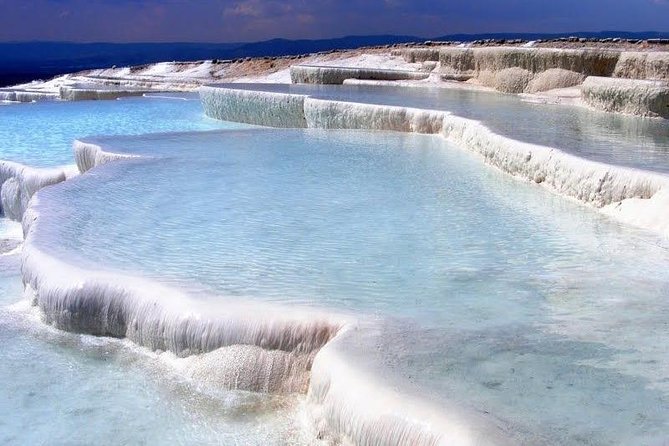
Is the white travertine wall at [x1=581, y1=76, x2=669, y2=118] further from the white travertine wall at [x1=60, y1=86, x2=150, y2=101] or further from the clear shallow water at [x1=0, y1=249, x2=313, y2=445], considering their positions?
the white travertine wall at [x1=60, y1=86, x2=150, y2=101]

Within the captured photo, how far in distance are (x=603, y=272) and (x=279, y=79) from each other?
15303 millimetres

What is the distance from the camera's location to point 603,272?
3.88 metres

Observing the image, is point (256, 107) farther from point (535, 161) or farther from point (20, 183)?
point (535, 161)

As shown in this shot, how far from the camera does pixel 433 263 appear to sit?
4.04 meters

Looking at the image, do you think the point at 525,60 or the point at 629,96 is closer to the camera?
the point at 629,96

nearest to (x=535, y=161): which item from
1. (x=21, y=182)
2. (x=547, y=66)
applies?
(x=21, y=182)

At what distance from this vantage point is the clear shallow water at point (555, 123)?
6062 mm

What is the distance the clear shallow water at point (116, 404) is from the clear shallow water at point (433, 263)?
446 millimetres

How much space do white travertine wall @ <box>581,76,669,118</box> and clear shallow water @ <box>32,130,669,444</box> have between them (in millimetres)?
3192

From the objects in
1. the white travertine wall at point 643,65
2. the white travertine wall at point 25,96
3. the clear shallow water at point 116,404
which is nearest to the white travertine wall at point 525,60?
the white travertine wall at point 643,65

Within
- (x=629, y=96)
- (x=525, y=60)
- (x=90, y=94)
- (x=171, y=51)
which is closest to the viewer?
(x=629, y=96)

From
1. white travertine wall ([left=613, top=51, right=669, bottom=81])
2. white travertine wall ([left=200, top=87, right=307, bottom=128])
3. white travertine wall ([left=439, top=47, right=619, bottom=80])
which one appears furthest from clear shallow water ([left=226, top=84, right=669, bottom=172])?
white travertine wall ([left=613, top=51, right=669, bottom=81])

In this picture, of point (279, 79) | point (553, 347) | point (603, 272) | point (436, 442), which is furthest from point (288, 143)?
point (279, 79)

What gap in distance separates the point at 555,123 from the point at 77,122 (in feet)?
24.8
